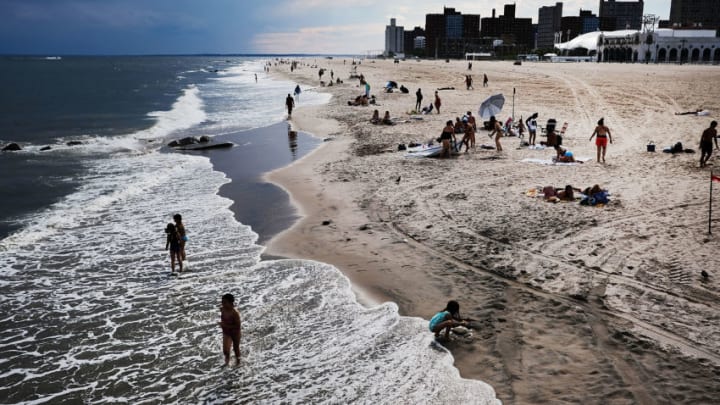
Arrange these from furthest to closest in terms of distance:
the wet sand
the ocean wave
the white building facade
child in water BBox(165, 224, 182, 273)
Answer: the white building facade < the wet sand < child in water BBox(165, 224, 182, 273) < the ocean wave

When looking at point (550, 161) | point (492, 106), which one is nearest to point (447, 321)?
point (550, 161)

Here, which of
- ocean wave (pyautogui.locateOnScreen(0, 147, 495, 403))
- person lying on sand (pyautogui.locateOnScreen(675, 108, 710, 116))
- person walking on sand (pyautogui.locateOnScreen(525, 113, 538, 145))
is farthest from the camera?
person lying on sand (pyautogui.locateOnScreen(675, 108, 710, 116))

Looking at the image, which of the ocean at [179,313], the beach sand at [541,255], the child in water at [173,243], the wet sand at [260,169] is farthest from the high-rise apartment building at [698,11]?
the child in water at [173,243]

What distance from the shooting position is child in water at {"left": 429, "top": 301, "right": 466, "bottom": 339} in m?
7.48

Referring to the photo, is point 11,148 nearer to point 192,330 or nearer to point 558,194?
point 192,330

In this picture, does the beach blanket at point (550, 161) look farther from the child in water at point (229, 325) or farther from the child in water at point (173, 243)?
the child in water at point (229, 325)

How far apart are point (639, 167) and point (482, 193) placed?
541cm

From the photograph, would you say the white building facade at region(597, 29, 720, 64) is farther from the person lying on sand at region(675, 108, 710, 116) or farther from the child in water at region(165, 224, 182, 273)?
the child in water at region(165, 224, 182, 273)

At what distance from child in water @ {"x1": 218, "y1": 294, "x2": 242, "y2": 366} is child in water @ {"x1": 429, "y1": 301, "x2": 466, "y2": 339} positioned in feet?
9.16

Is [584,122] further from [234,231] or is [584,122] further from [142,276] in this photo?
[142,276]

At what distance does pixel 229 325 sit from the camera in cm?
714

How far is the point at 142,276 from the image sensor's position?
1036 cm

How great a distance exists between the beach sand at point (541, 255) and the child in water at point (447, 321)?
22cm

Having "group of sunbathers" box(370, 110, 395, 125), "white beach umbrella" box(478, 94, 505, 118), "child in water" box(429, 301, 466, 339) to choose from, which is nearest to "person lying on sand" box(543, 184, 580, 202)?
"child in water" box(429, 301, 466, 339)
